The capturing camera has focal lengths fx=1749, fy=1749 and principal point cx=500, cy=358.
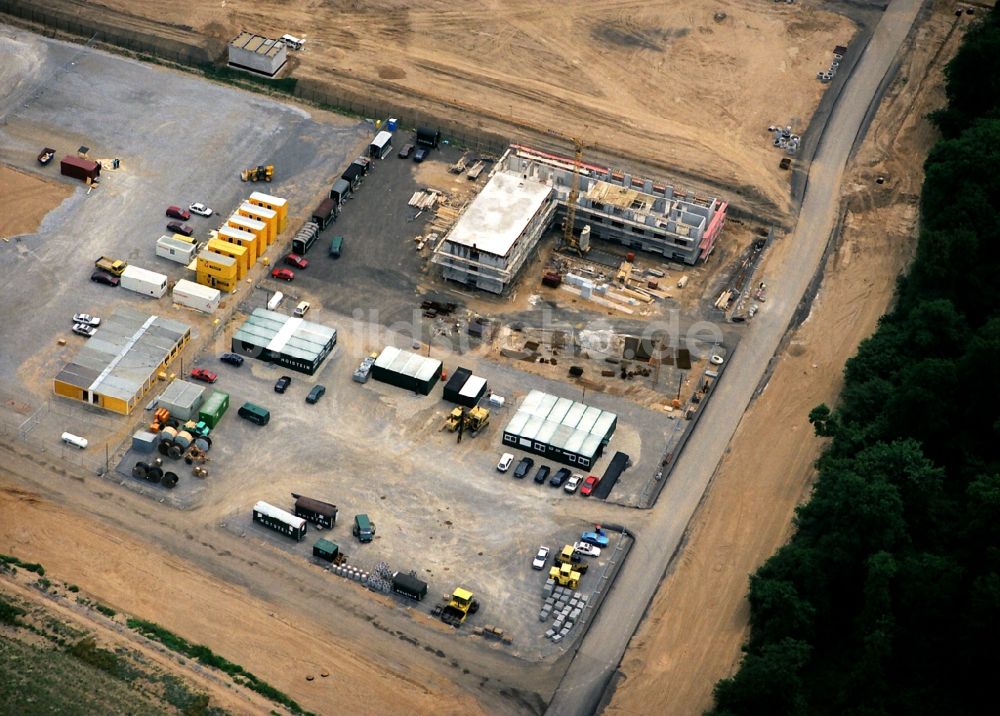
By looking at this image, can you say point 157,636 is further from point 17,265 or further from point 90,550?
point 17,265

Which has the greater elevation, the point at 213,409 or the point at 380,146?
the point at 380,146

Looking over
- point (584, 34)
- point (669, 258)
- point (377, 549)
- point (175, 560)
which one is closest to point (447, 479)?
point (377, 549)

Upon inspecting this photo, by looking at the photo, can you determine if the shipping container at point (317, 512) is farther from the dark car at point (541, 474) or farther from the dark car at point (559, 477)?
the dark car at point (559, 477)

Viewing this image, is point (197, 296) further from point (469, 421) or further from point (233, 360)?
point (469, 421)

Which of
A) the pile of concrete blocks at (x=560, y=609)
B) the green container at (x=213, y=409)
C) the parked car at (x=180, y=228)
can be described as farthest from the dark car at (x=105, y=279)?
the pile of concrete blocks at (x=560, y=609)

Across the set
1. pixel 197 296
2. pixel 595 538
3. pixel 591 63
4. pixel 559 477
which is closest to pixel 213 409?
pixel 197 296

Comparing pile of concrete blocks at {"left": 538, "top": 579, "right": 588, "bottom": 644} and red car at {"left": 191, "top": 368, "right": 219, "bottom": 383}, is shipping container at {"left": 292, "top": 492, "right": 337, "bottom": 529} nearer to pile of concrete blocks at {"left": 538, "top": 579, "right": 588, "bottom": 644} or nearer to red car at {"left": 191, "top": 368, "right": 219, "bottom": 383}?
red car at {"left": 191, "top": 368, "right": 219, "bottom": 383}
